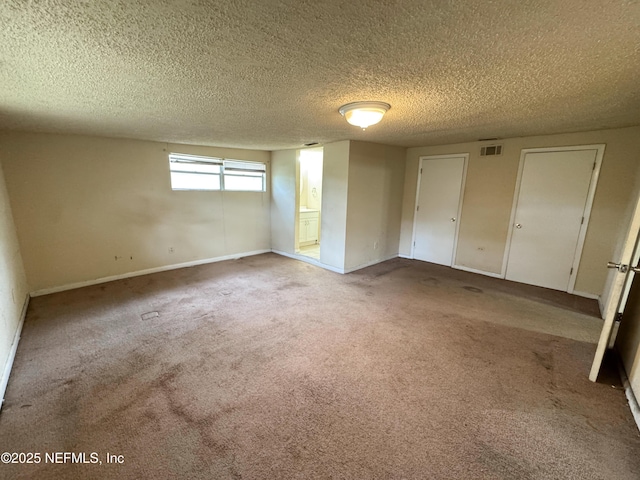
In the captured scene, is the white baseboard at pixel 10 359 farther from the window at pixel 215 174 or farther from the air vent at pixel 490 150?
the air vent at pixel 490 150

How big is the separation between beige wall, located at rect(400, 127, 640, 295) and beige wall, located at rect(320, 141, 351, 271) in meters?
1.79

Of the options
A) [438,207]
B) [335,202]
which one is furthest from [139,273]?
[438,207]

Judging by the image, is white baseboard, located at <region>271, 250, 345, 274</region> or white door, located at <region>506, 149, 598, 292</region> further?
white baseboard, located at <region>271, 250, 345, 274</region>

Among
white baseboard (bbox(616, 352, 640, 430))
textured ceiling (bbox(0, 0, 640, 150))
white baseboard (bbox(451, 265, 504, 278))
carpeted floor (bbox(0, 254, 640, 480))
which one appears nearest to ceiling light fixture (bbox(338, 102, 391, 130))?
textured ceiling (bbox(0, 0, 640, 150))

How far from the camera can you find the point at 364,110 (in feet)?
7.46

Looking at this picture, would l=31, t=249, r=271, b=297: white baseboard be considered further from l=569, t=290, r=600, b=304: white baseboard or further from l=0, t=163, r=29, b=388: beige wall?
l=569, t=290, r=600, b=304: white baseboard

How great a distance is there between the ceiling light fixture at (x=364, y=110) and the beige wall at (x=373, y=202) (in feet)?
6.28

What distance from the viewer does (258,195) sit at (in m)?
5.76

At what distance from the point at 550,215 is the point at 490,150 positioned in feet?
4.42

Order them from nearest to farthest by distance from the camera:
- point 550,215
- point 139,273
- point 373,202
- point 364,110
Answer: point 364,110, point 550,215, point 139,273, point 373,202

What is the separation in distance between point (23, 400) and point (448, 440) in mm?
2873

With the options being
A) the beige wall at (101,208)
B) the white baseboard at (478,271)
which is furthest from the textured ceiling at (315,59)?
the white baseboard at (478,271)

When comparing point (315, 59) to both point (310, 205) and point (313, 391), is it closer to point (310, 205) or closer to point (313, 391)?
point (313, 391)

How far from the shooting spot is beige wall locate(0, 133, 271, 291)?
343 cm
